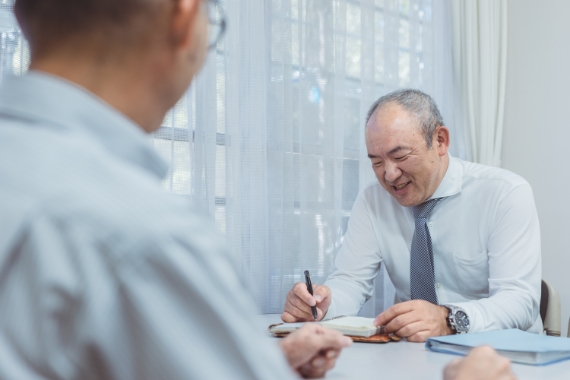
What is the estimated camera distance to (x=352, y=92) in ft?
8.55

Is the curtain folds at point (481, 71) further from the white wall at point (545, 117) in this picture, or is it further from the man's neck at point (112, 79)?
the man's neck at point (112, 79)

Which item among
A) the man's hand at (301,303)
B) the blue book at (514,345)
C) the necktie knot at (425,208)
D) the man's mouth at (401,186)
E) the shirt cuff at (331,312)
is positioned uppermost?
the man's mouth at (401,186)

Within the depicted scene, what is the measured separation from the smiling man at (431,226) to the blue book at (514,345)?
1.53 feet

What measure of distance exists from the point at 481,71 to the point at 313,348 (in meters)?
2.53

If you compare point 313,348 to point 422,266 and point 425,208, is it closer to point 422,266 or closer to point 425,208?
point 422,266

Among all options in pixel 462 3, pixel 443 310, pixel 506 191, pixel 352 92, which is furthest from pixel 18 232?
pixel 462 3

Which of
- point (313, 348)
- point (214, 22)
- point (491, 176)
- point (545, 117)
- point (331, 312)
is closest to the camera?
point (214, 22)

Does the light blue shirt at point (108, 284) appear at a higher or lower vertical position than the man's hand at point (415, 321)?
higher

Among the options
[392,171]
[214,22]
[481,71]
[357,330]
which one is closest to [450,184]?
[392,171]

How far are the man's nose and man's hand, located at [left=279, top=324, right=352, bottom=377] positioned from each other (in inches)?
43.7

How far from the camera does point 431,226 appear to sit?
2.15m

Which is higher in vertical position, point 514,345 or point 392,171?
point 392,171

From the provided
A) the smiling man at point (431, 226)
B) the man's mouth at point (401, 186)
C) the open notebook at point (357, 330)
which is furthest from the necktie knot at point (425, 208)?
the open notebook at point (357, 330)

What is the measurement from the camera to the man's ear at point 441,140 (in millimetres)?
2121
